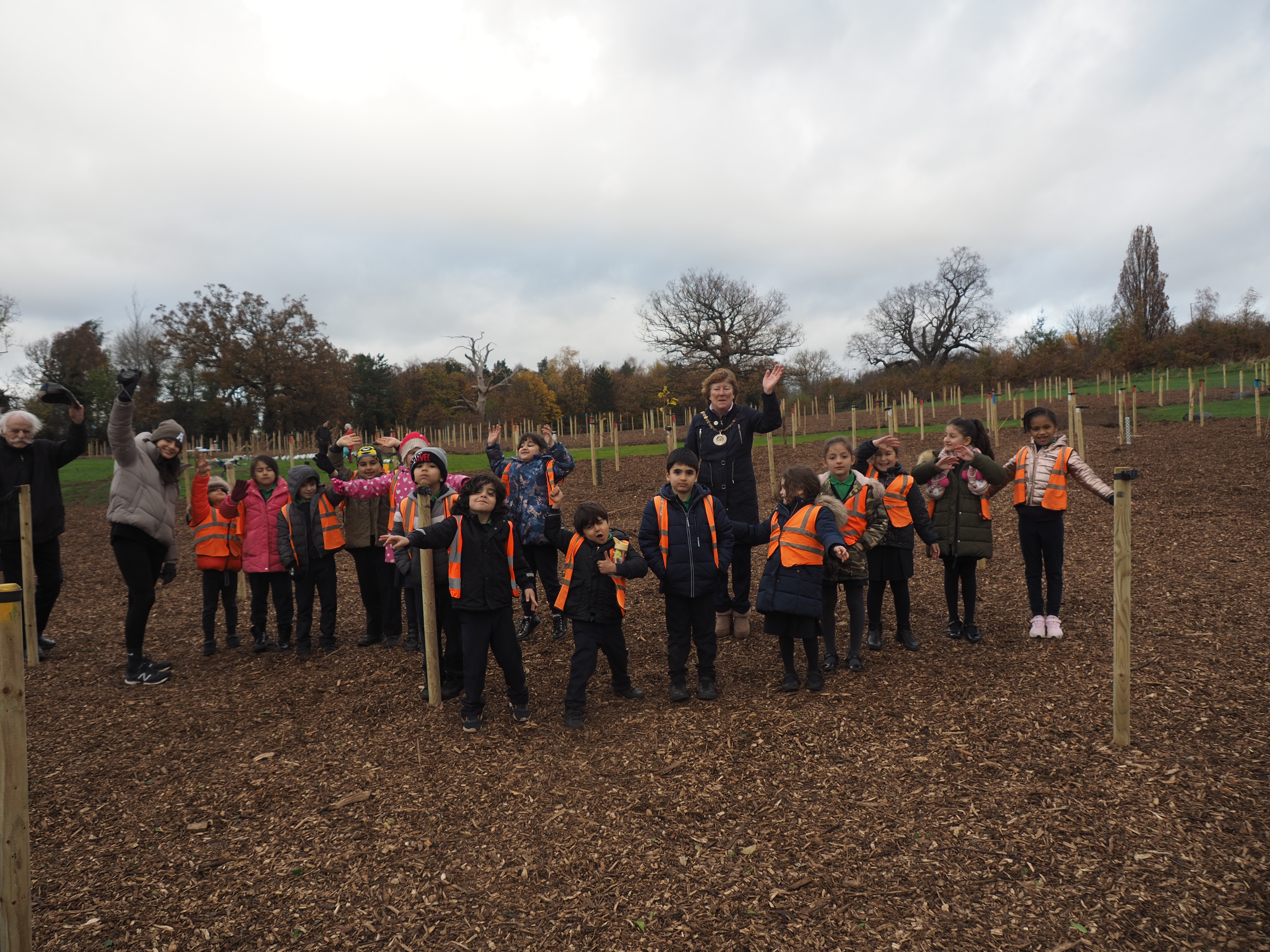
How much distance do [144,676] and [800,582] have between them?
5.11m

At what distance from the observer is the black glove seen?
4805mm

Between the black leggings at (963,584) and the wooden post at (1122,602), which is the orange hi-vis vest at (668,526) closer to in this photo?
the black leggings at (963,584)

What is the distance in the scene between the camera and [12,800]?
225 cm

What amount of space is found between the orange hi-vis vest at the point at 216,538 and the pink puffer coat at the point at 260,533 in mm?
105

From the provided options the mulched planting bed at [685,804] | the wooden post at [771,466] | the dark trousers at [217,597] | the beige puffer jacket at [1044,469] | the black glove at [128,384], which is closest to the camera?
the mulched planting bed at [685,804]

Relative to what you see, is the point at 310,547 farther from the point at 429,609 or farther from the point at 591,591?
the point at 591,591

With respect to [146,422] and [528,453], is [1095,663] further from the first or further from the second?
[146,422]

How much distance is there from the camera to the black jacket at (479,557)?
4.37 m

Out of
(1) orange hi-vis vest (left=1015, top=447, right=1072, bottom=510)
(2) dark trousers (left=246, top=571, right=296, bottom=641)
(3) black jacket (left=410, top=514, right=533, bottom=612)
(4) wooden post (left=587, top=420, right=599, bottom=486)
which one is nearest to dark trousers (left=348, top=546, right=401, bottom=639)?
(2) dark trousers (left=246, top=571, right=296, bottom=641)

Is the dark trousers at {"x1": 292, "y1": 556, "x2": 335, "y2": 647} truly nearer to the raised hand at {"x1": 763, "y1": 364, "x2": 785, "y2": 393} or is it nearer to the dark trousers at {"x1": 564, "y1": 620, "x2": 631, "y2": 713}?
the dark trousers at {"x1": 564, "y1": 620, "x2": 631, "y2": 713}

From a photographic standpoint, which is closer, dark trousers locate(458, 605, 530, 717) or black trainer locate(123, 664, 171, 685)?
dark trousers locate(458, 605, 530, 717)

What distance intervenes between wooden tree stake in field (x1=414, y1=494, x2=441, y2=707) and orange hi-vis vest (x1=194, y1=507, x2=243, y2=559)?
94.7 inches

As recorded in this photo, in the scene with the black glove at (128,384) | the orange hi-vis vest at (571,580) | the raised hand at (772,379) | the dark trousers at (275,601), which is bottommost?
the dark trousers at (275,601)

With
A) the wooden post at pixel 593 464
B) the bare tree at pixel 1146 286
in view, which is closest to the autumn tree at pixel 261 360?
the wooden post at pixel 593 464
